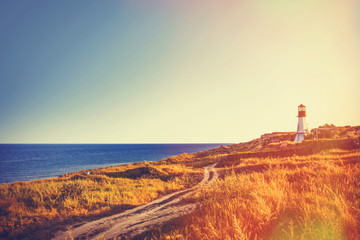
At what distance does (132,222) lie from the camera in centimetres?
761

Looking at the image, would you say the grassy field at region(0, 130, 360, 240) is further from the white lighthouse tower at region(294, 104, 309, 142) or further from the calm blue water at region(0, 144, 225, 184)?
the calm blue water at region(0, 144, 225, 184)

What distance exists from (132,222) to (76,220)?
283cm

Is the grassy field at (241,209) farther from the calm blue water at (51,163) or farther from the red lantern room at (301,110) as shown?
the red lantern room at (301,110)

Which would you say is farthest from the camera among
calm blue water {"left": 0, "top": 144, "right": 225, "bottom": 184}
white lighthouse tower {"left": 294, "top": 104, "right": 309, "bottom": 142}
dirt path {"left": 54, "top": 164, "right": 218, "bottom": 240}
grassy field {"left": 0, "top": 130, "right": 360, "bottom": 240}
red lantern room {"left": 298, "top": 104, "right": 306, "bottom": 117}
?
calm blue water {"left": 0, "top": 144, "right": 225, "bottom": 184}

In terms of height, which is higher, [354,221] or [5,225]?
[354,221]

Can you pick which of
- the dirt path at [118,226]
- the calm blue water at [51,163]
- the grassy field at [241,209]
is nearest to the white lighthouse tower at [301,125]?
the grassy field at [241,209]

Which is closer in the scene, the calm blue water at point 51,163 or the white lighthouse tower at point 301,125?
the white lighthouse tower at point 301,125

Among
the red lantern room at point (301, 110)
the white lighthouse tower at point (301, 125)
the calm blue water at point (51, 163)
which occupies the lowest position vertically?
the calm blue water at point (51, 163)

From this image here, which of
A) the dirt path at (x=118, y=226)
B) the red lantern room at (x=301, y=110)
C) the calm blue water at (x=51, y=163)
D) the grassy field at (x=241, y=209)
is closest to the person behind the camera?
the grassy field at (x=241, y=209)

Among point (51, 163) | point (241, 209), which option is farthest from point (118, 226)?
point (51, 163)

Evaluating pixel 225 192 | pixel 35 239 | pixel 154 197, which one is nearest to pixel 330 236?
pixel 225 192

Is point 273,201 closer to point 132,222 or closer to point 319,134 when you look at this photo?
point 132,222

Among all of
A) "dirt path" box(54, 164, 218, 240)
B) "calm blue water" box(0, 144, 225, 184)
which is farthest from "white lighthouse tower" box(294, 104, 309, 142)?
"calm blue water" box(0, 144, 225, 184)

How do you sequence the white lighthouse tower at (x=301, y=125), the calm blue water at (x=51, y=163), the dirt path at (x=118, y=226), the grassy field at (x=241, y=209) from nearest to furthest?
the grassy field at (x=241, y=209), the dirt path at (x=118, y=226), the white lighthouse tower at (x=301, y=125), the calm blue water at (x=51, y=163)
